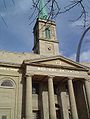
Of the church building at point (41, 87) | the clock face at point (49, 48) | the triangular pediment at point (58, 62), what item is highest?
the clock face at point (49, 48)

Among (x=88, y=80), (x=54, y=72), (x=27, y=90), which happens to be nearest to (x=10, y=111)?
(x=27, y=90)

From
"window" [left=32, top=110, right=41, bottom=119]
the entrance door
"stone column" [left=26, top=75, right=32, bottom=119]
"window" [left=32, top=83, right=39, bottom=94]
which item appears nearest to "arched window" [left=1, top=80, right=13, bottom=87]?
"stone column" [left=26, top=75, right=32, bottom=119]

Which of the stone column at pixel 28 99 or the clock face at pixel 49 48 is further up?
the clock face at pixel 49 48

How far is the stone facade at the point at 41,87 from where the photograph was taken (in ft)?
68.3

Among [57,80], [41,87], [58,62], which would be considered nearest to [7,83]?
[41,87]

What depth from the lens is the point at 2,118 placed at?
20.1 meters

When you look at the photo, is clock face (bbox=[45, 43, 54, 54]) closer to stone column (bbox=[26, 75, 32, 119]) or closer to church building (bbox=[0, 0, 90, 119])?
church building (bbox=[0, 0, 90, 119])

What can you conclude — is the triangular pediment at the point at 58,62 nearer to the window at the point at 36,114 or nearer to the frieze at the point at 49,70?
the frieze at the point at 49,70

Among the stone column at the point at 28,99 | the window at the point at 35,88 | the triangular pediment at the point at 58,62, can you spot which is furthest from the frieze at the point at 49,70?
the window at the point at 35,88

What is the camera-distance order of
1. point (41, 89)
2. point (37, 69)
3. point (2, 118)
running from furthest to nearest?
point (41, 89) < point (37, 69) < point (2, 118)

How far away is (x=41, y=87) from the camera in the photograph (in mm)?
24172

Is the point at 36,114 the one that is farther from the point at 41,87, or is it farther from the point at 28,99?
the point at 28,99

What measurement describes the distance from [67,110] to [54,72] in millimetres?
5106

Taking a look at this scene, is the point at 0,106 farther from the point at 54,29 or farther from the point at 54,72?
the point at 54,29
